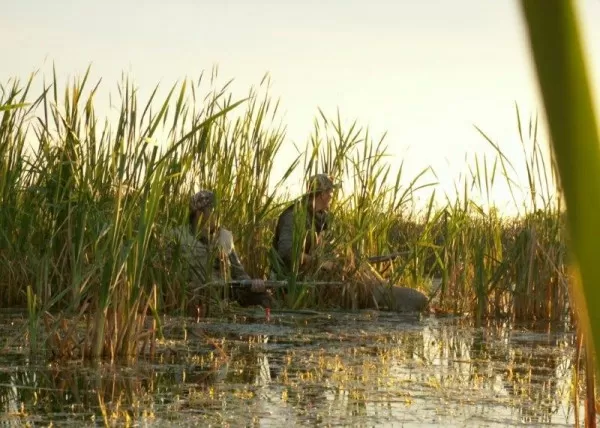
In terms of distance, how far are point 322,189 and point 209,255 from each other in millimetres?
1497

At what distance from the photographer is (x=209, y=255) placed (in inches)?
256

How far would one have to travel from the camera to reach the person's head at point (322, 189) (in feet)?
25.4

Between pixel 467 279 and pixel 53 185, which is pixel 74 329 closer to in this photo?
pixel 53 185

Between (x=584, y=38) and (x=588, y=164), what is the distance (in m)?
0.02

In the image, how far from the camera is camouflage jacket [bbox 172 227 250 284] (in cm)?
629

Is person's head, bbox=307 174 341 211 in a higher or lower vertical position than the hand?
higher

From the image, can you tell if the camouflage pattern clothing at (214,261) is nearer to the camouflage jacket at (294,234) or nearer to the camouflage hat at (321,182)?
the camouflage jacket at (294,234)

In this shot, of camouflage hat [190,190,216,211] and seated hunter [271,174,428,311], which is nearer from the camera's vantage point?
camouflage hat [190,190,216,211]

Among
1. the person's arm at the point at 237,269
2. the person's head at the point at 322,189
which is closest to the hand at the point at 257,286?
the person's arm at the point at 237,269

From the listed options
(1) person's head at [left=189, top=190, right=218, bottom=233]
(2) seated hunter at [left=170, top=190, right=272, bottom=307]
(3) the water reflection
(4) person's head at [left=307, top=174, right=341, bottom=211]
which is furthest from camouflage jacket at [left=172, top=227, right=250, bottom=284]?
(4) person's head at [left=307, top=174, right=341, bottom=211]

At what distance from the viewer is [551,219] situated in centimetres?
672

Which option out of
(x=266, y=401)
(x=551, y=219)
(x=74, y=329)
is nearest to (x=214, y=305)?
(x=551, y=219)

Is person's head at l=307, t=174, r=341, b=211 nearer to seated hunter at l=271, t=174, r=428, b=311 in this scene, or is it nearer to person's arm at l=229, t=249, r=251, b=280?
seated hunter at l=271, t=174, r=428, b=311

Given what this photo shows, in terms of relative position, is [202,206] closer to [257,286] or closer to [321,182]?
[257,286]
